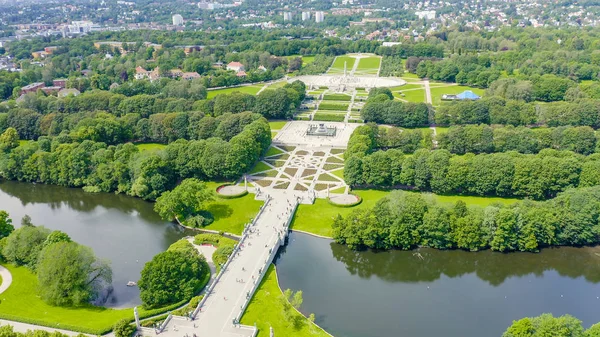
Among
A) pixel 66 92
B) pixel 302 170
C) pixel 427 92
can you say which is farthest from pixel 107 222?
pixel 427 92

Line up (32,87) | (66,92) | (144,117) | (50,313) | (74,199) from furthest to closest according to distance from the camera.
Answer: (32,87) → (66,92) → (144,117) → (74,199) → (50,313)

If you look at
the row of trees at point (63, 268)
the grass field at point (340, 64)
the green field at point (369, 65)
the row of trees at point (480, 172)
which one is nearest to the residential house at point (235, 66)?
the grass field at point (340, 64)

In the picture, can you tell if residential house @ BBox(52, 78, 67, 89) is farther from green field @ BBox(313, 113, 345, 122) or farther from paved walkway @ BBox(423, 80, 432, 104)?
paved walkway @ BBox(423, 80, 432, 104)

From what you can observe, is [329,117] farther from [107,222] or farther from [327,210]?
[107,222]

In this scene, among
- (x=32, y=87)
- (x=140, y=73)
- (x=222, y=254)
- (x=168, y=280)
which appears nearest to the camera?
(x=168, y=280)

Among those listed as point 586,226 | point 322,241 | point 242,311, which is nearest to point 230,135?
point 322,241

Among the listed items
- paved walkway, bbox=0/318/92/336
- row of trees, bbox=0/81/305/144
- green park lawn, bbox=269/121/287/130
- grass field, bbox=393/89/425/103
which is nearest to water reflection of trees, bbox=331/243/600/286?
paved walkway, bbox=0/318/92/336

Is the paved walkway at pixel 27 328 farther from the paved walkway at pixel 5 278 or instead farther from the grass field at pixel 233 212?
the grass field at pixel 233 212
